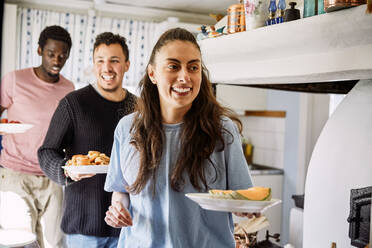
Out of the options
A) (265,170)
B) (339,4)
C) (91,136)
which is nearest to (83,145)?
(91,136)

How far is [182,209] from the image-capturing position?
133 centimetres

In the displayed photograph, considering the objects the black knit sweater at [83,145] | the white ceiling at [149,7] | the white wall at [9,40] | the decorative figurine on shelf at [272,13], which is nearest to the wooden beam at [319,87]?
the white ceiling at [149,7]

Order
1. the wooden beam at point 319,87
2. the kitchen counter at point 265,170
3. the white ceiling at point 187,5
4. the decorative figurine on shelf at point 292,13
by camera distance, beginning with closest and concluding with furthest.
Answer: the decorative figurine on shelf at point 292,13
the white ceiling at point 187,5
the wooden beam at point 319,87
the kitchen counter at point 265,170

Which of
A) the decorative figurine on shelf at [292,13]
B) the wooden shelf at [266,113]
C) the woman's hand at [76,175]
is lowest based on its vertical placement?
the woman's hand at [76,175]

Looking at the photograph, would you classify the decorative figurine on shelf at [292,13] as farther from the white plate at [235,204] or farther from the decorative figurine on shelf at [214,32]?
the white plate at [235,204]

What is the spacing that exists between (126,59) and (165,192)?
2.09 feet

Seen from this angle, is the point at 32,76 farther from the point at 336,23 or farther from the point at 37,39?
the point at 336,23

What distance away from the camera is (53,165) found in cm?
172

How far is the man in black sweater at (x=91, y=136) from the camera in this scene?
1.67 m

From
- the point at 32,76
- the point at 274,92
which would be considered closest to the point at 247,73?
the point at 32,76

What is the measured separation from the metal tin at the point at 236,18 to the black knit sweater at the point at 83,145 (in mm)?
485

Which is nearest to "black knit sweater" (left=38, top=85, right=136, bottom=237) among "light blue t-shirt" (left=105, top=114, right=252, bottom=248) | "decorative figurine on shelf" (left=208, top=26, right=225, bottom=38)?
"light blue t-shirt" (left=105, top=114, right=252, bottom=248)

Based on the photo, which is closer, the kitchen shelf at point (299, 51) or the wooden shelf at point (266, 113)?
the kitchen shelf at point (299, 51)

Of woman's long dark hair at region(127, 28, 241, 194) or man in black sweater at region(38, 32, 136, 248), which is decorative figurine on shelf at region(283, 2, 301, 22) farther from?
man in black sweater at region(38, 32, 136, 248)
